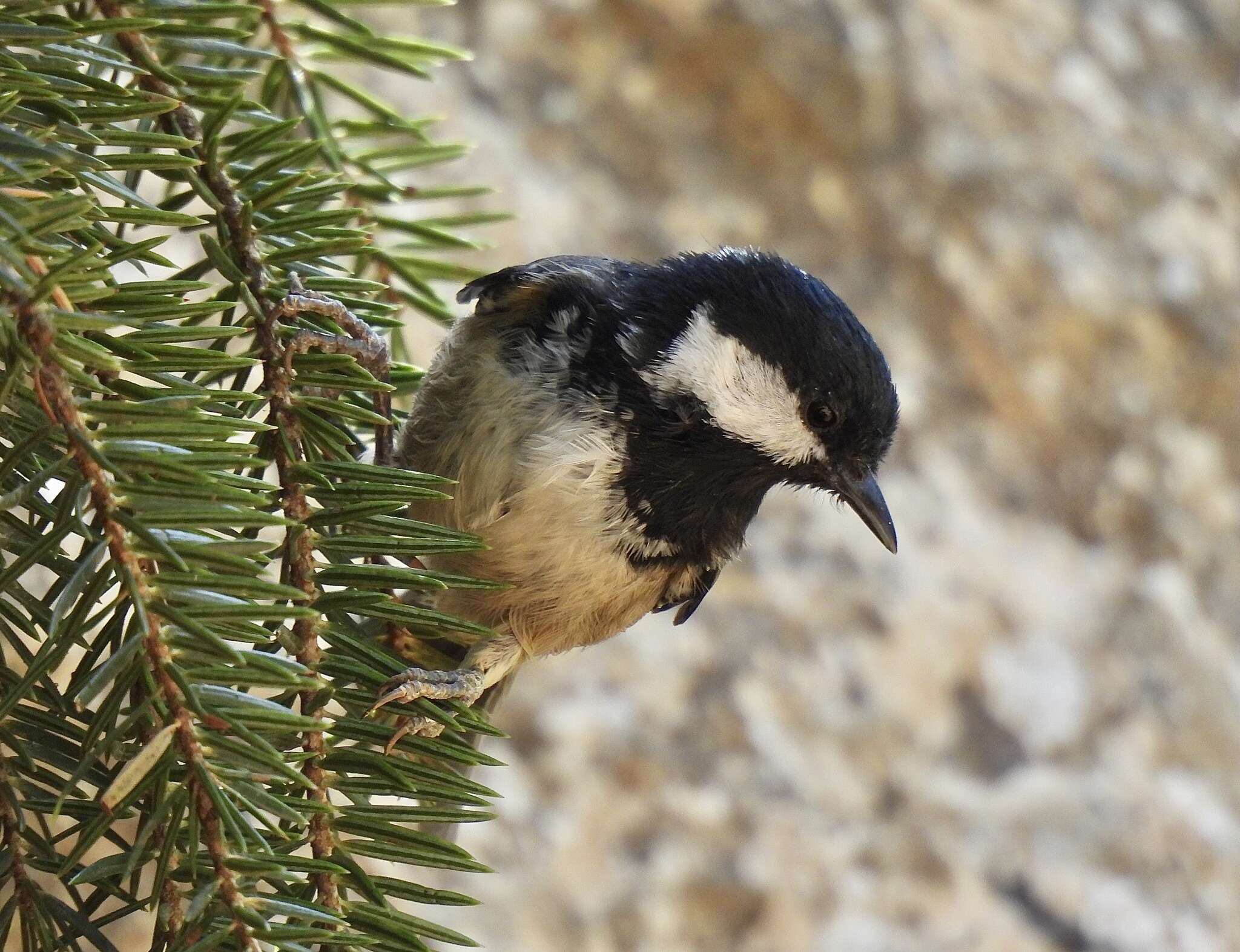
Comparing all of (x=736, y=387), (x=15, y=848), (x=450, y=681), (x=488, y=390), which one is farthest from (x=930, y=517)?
(x=15, y=848)

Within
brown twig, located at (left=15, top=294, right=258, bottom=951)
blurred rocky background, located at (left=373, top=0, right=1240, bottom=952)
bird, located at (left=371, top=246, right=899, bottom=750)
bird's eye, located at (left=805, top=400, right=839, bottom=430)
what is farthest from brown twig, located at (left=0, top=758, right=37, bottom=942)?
blurred rocky background, located at (left=373, top=0, right=1240, bottom=952)

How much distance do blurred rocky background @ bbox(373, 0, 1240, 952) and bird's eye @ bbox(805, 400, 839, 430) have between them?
0.63 m

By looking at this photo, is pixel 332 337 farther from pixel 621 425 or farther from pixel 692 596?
pixel 692 596

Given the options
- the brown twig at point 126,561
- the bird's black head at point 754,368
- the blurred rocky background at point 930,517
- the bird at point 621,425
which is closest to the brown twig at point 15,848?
the brown twig at point 126,561

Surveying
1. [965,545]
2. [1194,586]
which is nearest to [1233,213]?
[1194,586]

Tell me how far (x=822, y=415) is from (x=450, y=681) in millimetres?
344

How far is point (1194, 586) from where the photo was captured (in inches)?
68.0

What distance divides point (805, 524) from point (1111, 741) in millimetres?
500

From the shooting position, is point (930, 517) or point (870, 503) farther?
point (930, 517)

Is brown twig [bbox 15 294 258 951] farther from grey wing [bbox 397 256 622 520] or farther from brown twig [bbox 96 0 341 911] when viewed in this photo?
grey wing [bbox 397 256 622 520]

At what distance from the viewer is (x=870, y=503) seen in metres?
0.92

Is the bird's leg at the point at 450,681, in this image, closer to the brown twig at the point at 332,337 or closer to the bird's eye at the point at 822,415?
the brown twig at the point at 332,337

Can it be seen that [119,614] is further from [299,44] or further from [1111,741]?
[1111,741]

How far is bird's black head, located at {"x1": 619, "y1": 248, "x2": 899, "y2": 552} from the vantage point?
2.76 ft
